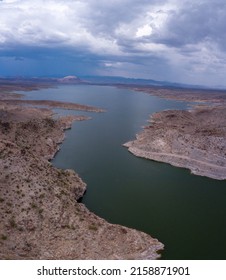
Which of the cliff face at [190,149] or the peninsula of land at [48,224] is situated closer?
the peninsula of land at [48,224]

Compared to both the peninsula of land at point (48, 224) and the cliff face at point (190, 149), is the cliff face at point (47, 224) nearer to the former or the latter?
the peninsula of land at point (48, 224)

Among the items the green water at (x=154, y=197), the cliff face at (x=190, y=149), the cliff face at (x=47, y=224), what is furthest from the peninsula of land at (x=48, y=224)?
the cliff face at (x=190, y=149)

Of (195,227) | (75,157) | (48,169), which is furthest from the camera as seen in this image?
(75,157)

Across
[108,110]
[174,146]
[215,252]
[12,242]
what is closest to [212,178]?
[174,146]

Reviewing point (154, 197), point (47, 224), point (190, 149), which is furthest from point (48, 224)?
point (190, 149)

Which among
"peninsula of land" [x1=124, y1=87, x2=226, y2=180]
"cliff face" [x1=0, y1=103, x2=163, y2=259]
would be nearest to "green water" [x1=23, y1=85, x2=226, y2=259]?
"peninsula of land" [x1=124, y1=87, x2=226, y2=180]

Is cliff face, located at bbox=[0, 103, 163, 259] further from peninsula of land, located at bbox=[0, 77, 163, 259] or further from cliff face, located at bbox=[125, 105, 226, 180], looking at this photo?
cliff face, located at bbox=[125, 105, 226, 180]

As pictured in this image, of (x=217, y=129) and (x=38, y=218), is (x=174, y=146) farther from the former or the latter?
(x=38, y=218)

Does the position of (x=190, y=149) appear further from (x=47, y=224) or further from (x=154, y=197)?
(x=47, y=224)
